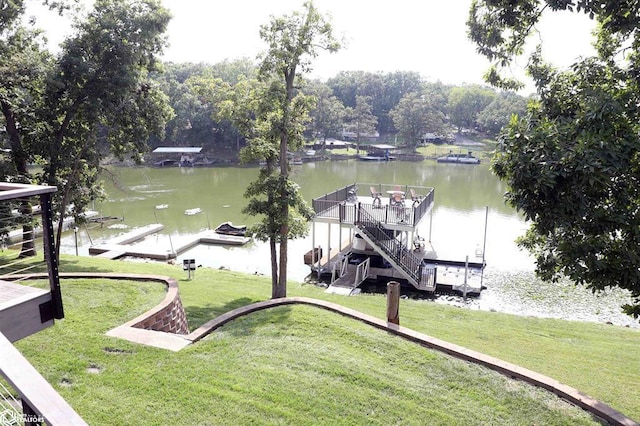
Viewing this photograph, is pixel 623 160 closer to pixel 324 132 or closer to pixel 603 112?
pixel 603 112

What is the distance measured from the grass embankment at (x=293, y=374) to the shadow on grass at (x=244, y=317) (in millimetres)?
40

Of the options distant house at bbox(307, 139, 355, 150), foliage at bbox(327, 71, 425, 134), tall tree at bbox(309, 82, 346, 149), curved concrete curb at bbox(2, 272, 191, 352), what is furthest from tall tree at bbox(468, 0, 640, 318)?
foliage at bbox(327, 71, 425, 134)

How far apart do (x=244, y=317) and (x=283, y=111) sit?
444 cm

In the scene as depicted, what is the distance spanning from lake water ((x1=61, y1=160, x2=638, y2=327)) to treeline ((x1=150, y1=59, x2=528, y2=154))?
8.08 meters

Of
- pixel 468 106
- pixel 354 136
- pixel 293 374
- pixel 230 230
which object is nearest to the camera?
pixel 293 374

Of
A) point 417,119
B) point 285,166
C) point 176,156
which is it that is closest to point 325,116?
point 417,119

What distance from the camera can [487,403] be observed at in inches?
192

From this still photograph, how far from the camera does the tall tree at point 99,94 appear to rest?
481 inches

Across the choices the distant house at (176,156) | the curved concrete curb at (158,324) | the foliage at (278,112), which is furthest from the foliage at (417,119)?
the curved concrete curb at (158,324)

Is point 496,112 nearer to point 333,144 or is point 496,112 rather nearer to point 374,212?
point 333,144

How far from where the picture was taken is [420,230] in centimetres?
2120

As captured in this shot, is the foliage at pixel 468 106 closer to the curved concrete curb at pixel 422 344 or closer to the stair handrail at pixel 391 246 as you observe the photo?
the stair handrail at pixel 391 246

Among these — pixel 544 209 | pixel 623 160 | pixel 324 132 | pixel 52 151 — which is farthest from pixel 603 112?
pixel 324 132

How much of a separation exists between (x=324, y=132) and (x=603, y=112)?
57.0 metres
